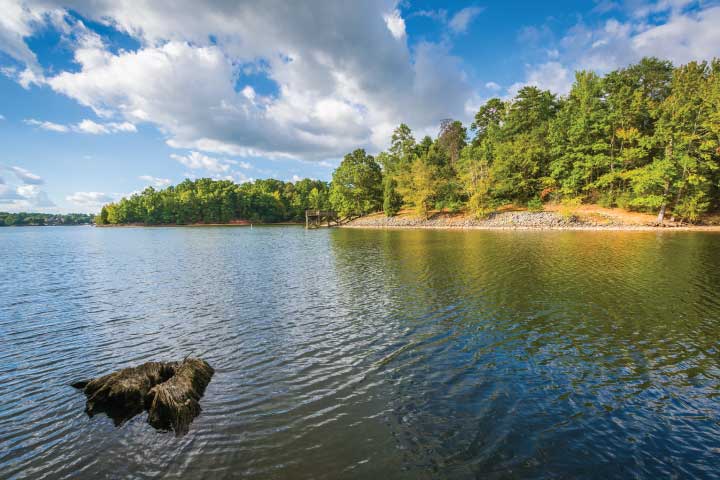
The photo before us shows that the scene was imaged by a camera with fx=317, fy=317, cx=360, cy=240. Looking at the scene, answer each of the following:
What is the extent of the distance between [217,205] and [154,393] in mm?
151728

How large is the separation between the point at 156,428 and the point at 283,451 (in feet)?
10.6

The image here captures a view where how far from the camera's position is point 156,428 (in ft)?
23.8

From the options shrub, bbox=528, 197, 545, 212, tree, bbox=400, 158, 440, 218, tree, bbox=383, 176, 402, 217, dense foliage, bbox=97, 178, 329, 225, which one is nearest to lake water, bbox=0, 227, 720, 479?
shrub, bbox=528, 197, 545, 212

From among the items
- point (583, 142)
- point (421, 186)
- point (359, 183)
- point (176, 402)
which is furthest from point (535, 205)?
point (176, 402)

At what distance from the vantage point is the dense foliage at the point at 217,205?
475 feet

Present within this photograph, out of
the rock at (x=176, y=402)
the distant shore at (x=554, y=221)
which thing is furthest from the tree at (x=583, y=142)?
the rock at (x=176, y=402)

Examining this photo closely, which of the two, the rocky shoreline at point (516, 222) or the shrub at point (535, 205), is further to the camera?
the shrub at point (535, 205)

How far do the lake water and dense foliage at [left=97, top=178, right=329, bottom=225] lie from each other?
393 ft

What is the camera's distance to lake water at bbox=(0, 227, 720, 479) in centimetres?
623

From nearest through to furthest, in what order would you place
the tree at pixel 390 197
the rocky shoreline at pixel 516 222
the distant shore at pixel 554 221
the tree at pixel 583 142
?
the distant shore at pixel 554 221 < the rocky shoreline at pixel 516 222 < the tree at pixel 583 142 < the tree at pixel 390 197

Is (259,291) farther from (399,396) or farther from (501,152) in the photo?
(501,152)

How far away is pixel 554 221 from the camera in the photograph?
62625mm

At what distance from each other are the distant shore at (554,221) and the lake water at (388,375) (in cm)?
4072

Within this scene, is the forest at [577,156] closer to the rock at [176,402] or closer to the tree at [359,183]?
the tree at [359,183]
